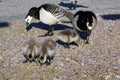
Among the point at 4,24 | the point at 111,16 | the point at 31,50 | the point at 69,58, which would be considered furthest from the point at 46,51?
the point at 111,16

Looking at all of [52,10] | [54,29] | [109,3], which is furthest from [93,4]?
[52,10]

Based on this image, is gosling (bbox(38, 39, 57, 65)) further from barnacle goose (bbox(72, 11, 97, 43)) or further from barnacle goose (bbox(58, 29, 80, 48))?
barnacle goose (bbox(72, 11, 97, 43))

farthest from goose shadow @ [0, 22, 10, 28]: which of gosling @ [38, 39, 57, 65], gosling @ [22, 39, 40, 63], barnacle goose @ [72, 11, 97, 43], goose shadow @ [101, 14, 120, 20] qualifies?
gosling @ [38, 39, 57, 65]

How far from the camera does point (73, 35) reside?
9.22m

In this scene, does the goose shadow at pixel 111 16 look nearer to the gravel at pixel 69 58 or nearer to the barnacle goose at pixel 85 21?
the gravel at pixel 69 58

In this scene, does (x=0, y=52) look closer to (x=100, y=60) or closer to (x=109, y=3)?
(x=100, y=60)

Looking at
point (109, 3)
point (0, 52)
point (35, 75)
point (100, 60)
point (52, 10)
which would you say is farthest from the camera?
point (109, 3)

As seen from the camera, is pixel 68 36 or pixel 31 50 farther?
pixel 68 36

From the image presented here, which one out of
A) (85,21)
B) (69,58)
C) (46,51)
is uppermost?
(85,21)

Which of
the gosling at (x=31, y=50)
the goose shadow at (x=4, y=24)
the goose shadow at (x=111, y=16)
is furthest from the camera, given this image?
the goose shadow at (x=111, y=16)

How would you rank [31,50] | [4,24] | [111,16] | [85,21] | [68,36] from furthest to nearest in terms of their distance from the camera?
[111,16]
[4,24]
[85,21]
[68,36]
[31,50]

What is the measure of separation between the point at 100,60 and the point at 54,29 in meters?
3.75

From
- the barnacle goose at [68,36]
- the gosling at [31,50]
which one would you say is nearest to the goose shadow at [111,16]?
the barnacle goose at [68,36]

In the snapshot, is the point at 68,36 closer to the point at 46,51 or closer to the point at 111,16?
the point at 46,51
